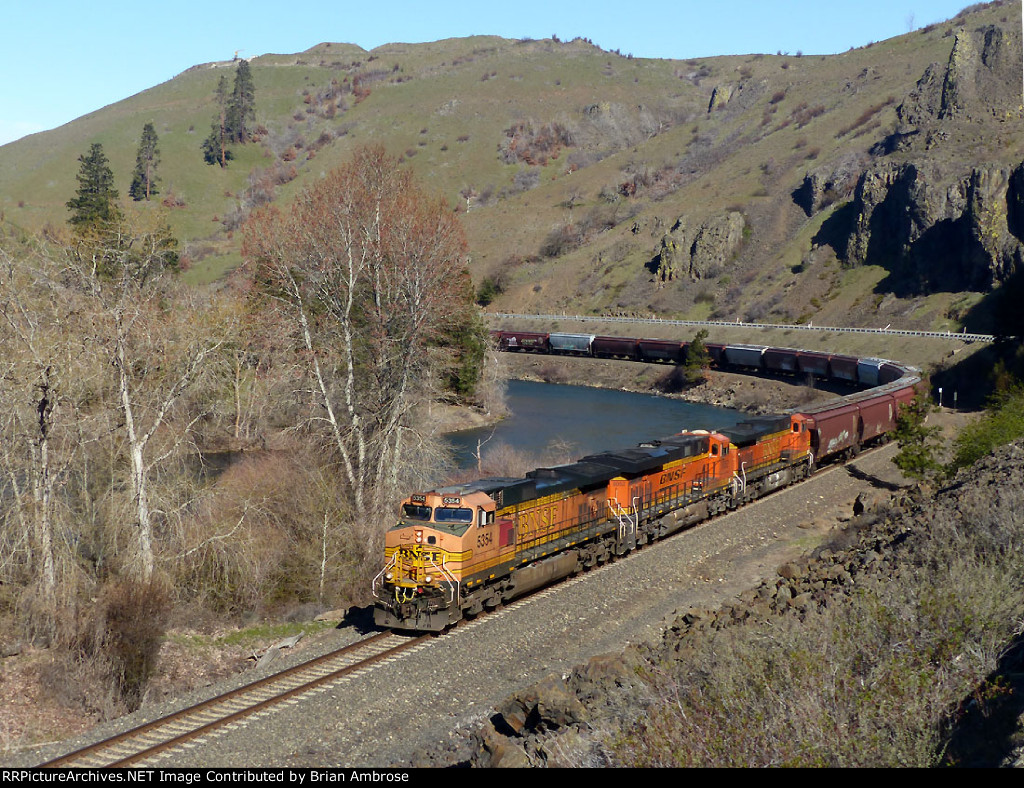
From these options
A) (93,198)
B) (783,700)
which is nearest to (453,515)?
(783,700)

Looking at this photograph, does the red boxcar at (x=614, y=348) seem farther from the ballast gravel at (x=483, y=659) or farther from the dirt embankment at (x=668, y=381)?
the ballast gravel at (x=483, y=659)

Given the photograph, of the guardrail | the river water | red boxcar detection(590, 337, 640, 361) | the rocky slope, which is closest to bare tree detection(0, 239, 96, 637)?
the rocky slope

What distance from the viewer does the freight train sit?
20281 mm

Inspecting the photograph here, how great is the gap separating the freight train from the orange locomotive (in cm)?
3

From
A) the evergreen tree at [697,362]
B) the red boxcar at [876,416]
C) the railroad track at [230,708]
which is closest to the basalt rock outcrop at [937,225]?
the evergreen tree at [697,362]

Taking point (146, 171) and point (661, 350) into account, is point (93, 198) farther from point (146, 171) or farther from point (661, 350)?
point (146, 171)

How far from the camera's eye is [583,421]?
67188mm

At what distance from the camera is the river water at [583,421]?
2160 inches

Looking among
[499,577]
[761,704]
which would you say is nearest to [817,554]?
[499,577]

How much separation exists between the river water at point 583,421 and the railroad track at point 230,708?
2513 cm

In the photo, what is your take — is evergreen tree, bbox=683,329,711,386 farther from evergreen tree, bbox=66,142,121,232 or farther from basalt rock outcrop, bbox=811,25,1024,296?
evergreen tree, bbox=66,142,121,232

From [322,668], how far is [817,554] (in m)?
15.7
